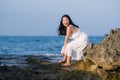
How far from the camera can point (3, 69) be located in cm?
1983

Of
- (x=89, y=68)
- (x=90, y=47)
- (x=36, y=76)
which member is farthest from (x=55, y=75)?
(x=90, y=47)

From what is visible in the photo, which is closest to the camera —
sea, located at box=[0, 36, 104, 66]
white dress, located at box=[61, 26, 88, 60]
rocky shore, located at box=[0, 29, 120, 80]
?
white dress, located at box=[61, 26, 88, 60]

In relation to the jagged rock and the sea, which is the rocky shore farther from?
the sea

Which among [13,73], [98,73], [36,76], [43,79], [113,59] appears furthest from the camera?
[13,73]

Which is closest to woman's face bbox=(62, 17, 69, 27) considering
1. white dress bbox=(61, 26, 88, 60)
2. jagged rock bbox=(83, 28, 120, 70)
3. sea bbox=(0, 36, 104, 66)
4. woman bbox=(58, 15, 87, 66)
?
woman bbox=(58, 15, 87, 66)

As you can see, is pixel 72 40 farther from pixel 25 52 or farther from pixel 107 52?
pixel 25 52

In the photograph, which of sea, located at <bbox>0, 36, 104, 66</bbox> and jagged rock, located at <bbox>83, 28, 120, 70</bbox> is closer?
jagged rock, located at <bbox>83, 28, 120, 70</bbox>

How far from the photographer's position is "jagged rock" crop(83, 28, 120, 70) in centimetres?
1384

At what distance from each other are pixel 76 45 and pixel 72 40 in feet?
1.32

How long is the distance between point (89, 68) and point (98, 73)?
0.74m

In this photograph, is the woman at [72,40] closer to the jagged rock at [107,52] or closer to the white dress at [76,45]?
the white dress at [76,45]

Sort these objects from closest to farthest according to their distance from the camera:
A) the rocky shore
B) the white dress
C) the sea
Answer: the white dress
the rocky shore
the sea

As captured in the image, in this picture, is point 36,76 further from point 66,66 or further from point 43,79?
point 66,66

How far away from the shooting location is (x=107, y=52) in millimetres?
13891
